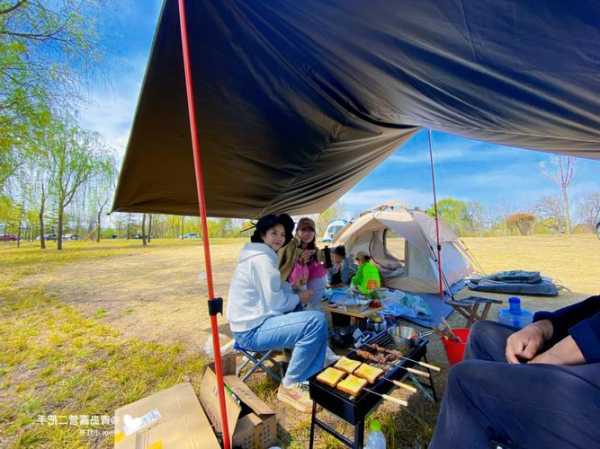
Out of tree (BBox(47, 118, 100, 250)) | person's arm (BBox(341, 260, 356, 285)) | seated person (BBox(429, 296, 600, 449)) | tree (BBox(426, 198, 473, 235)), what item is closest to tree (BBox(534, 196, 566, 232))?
tree (BBox(426, 198, 473, 235))

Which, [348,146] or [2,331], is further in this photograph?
[2,331]

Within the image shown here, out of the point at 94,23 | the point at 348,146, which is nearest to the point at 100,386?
the point at 348,146

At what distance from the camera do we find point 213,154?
7.75 feet

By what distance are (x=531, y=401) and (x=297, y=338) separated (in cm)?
140

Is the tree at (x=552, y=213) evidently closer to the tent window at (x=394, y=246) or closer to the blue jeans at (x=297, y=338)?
the tent window at (x=394, y=246)

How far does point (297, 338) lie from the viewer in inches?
78.0

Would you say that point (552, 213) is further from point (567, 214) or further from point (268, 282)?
point (268, 282)

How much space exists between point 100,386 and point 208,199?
2.28 metres

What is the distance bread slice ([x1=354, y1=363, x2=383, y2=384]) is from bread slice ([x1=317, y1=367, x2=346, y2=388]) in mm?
92

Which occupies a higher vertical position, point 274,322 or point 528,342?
point 528,342

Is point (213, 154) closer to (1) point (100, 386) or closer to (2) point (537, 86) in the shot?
(2) point (537, 86)

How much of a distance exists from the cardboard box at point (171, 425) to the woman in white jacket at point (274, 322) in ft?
1.83

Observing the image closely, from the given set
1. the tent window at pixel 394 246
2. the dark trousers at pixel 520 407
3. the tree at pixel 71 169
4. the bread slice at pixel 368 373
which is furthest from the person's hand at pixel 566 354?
the tree at pixel 71 169

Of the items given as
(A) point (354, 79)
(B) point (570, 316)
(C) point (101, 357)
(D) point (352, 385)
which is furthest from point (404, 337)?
(C) point (101, 357)
